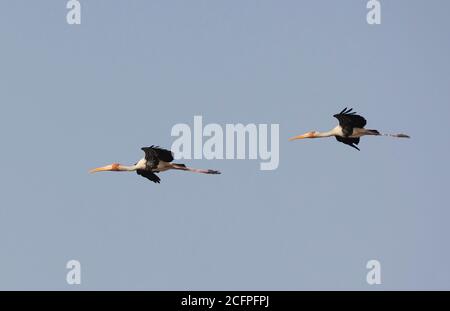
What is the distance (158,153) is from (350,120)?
8721 mm

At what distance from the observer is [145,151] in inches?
3337

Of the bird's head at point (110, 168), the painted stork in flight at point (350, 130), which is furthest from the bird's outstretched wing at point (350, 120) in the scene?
the bird's head at point (110, 168)

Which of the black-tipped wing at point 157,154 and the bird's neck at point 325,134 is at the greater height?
the bird's neck at point 325,134

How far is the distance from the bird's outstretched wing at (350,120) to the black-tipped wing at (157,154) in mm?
7801

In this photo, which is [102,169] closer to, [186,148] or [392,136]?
[186,148]

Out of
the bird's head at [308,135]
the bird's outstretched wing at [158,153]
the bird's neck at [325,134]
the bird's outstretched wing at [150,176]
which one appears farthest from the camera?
the bird's head at [308,135]

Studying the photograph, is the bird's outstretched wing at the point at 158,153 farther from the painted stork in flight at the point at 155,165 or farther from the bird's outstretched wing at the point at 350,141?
the bird's outstretched wing at the point at 350,141

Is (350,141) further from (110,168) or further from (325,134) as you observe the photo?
(110,168)

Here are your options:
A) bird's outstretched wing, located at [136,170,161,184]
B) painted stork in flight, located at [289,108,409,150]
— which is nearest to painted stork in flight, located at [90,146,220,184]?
bird's outstretched wing, located at [136,170,161,184]

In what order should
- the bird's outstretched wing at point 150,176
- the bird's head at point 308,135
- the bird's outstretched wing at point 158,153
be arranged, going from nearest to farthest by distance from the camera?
the bird's outstretched wing at point 158,153
the bird's outstretched wing at point 150,176
the bird's head at point 308,135

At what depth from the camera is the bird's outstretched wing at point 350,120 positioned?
86.5 meters

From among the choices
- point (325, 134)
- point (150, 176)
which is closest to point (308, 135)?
point (325, 134)

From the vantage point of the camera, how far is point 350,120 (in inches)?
3418

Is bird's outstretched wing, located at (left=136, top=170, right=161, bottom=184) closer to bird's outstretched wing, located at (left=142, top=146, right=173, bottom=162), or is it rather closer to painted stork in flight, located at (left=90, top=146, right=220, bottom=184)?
painted stork in flight, located at (left=90, top=146, right=220, bottom=184)
